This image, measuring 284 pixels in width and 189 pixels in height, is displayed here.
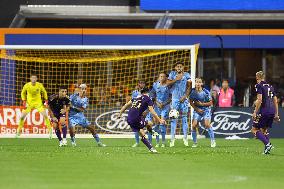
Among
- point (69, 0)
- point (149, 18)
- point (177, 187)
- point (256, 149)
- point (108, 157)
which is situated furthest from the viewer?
point (69, 0)

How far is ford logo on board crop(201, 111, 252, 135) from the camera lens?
2969 cm

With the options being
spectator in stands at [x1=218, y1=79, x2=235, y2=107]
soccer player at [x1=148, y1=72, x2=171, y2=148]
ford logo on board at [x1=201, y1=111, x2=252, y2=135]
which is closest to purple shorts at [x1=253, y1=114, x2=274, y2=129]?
soccer player at [x1=148, y1=72, x2=171, y2=148]

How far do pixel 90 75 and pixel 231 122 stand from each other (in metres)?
5.54

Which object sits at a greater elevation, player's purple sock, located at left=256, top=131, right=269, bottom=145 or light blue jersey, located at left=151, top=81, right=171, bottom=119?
light blue jersey, located at left=151, top=81, right=171, bottom=119

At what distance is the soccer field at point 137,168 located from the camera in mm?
13516

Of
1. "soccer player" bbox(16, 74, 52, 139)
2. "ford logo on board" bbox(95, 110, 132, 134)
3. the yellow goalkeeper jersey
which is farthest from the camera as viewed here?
"ford logo on board" bbox(95, 110, 132, 134)

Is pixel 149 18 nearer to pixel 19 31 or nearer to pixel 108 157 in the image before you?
pixel 19 31

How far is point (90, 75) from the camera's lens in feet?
104

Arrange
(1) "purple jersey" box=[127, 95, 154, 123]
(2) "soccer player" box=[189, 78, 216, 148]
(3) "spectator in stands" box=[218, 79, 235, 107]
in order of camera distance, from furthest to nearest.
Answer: (3) "spectator in stands" box=[218, 79, 235, 107] → (2) "soccer player" box=[189, 78, 216, 148] → (1) "purple jersey" box=[127, 95, 154, 123]

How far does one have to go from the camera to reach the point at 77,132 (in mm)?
29891

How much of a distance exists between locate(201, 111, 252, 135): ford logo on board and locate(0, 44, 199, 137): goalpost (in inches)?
75.0

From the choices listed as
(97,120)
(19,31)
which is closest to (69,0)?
(19,31)

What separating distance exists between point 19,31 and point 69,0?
8672 mm

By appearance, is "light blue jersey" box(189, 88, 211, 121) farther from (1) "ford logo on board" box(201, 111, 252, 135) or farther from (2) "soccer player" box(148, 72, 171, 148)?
(1) "ford logo on board" box(201, 111, 252, 135)
